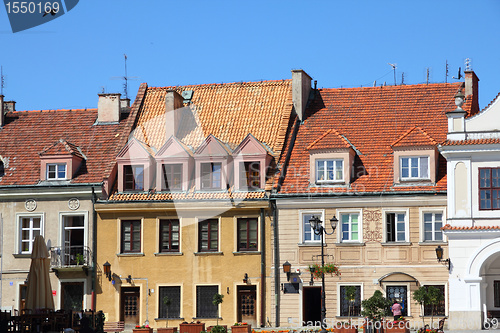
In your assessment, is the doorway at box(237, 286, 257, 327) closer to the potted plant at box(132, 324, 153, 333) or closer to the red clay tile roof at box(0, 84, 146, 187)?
the potted plant at box(132, 324, 153, 333)

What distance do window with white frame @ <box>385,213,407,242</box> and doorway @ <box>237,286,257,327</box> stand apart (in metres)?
6.61

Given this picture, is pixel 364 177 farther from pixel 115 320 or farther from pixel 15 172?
pixel 15 172

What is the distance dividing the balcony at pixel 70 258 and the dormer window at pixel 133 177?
11.7ft

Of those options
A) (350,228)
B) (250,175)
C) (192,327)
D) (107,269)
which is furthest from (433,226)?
(107,269)

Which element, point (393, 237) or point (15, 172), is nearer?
point (393, 237)

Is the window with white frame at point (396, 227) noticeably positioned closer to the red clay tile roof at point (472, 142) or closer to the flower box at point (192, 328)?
the red clay tile roof at point (472, 142)

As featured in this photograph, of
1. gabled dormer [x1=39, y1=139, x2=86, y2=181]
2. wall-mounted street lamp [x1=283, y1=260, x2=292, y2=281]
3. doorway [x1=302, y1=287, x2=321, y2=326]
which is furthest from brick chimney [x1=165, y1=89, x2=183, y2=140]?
doorway [x1=302, y1=287, x2=321, y2=326]

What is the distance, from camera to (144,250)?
4475 centimetres

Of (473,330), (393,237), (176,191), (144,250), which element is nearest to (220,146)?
(176,191)

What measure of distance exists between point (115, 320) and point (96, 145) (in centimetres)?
916

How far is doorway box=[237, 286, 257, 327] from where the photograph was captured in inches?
1718

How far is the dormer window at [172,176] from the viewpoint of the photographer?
45406 mm

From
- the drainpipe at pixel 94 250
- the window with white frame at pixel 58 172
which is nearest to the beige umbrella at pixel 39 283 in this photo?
the drainpipe at pixel 94 250

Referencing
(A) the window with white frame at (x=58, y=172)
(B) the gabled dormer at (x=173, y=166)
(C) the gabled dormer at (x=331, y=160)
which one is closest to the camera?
(C) the gabled dormer at (x=331, y=160)
